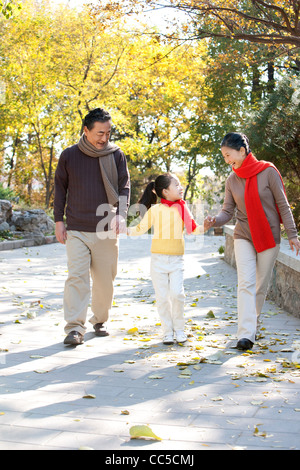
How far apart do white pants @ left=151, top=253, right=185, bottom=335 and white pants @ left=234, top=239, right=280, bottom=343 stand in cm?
57

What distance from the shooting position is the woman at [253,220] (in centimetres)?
591

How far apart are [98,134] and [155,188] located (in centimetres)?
76

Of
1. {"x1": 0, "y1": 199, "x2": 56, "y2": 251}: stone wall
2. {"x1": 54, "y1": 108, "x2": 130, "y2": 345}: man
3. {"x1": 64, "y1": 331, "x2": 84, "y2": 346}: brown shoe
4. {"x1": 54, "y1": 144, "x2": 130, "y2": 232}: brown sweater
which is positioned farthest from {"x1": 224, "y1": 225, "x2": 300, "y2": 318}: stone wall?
{"x1": 0, "y1": 199, "x2": 56, "y2": 251}: stone wall

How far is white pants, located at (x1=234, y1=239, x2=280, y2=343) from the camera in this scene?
19.4 feet

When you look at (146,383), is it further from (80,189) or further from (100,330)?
(80,189)

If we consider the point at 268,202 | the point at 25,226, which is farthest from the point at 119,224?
the point at 25,226

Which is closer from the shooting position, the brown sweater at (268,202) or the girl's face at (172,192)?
the brown sweater at (268,202)

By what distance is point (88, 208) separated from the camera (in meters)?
6.15

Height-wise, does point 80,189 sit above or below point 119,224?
above

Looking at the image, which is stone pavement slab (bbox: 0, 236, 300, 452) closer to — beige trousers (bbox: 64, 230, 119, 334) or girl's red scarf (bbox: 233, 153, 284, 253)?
beige trousers (bbox: 64, 230, 119, 334)

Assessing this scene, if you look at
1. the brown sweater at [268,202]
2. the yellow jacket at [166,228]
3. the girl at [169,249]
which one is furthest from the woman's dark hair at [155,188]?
the brown sweater at [268,202]

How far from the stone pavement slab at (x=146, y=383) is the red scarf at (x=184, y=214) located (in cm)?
112

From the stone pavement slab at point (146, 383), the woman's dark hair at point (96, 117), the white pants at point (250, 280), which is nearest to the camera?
the stone pavement slab at point (146, 383)

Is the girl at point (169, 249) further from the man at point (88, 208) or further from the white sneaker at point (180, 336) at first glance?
the man at point (88, 208)
